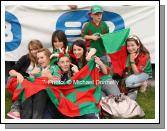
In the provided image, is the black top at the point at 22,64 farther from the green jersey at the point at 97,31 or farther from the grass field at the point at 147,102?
the green jersey at the point at 97,31

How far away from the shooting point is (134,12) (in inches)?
185

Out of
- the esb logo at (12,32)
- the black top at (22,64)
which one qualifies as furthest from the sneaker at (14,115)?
the esb logo at (12,32)

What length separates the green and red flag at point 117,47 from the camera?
466 centimetres

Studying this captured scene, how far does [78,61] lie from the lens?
466cm

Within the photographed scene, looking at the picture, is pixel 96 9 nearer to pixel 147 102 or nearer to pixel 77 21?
pixel 77 21

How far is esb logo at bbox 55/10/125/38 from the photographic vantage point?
4.70 m

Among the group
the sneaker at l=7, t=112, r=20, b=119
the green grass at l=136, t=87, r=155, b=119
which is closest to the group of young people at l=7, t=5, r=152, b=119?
the sneaker at l=7, t=112, r=20, b=119

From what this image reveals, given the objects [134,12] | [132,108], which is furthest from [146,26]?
[132,108]

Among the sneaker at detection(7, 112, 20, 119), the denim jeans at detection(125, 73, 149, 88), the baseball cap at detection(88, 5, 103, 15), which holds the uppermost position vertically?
the baseball cap at detection(88, 5, 103, 15)


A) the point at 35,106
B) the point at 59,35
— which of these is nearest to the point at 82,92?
the point at 35,106

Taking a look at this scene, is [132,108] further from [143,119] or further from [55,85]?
[55,85]

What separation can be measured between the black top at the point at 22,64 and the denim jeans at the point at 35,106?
10.3 inches

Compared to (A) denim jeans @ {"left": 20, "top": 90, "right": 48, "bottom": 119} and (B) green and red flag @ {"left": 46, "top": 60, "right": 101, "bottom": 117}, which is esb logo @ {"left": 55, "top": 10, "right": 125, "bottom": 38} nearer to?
(B) green and red flag @ {"left": 46, "top": 60, "right": 101, "bottom": 117}

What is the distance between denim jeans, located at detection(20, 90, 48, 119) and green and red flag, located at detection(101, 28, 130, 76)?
66 cm
